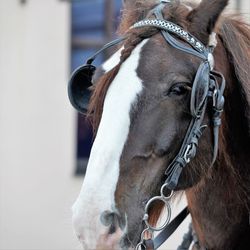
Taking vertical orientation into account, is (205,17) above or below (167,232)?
above

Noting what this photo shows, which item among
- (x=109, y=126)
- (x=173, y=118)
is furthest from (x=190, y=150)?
(x=109, y=126)

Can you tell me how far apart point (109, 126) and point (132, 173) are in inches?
5.9

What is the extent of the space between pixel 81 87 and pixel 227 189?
592 mm

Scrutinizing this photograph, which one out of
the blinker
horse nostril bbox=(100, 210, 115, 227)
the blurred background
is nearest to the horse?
horse nostril bbox=(100, 210, 115, 227)

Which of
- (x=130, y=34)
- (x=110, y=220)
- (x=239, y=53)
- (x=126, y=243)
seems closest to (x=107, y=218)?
(x=110, y=220)

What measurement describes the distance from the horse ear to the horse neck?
0.33ft

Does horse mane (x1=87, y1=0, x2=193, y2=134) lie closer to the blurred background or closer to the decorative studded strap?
the decorative studded strap

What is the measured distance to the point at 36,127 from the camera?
6.59 metres

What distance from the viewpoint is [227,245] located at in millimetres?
2863

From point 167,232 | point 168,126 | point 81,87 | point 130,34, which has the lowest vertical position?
point 167,232

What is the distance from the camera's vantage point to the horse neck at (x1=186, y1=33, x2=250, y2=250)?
272cm

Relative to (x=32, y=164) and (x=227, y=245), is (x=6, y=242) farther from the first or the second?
(x=227, y=245)

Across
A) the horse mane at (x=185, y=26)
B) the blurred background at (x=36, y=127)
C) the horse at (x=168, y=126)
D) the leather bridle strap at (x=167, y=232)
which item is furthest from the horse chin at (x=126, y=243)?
the blurred background at (x=36, y=127)

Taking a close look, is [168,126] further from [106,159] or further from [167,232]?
[167,232]
